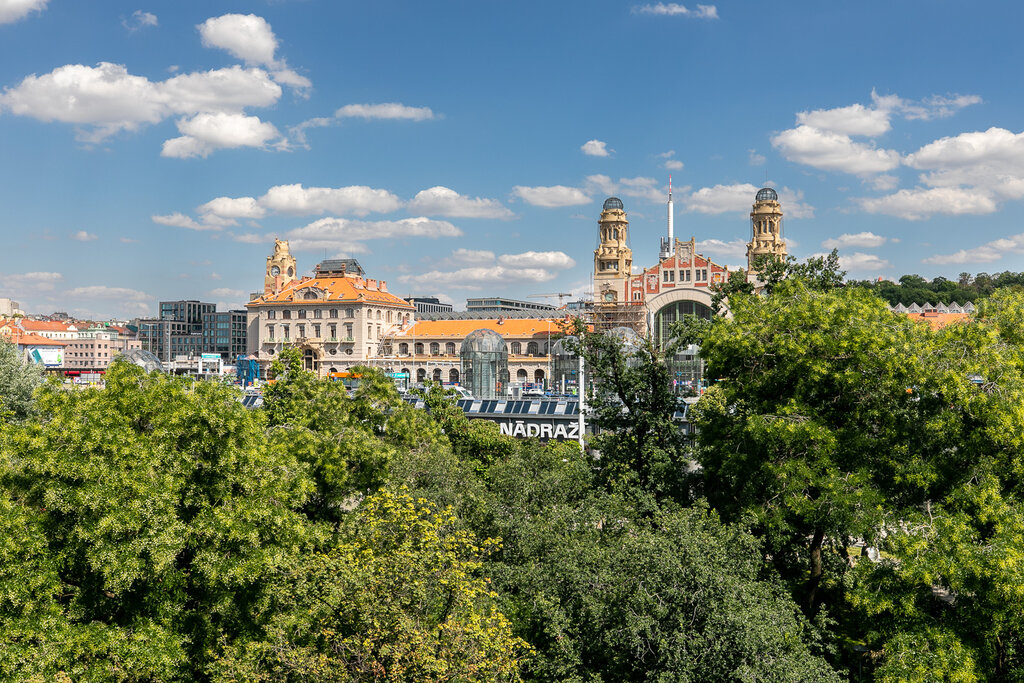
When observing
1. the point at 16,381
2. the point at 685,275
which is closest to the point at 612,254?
the point at 685,275

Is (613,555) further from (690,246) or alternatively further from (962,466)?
(690,246)

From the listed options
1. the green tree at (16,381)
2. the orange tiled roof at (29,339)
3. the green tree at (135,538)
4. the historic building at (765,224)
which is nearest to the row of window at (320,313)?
the orange tiled roof at (29,339)

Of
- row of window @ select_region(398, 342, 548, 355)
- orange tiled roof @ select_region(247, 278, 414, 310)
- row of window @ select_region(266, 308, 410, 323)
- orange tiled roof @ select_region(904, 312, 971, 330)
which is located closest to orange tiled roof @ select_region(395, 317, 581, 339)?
row of window @ select_region(398, 342, 548, 355)

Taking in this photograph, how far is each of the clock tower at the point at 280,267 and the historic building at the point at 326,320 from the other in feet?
12.4

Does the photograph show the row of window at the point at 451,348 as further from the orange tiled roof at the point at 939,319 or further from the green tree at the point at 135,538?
the green tree at the point at 135,538

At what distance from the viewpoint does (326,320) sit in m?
142

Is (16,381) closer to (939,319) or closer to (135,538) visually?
(135,538)

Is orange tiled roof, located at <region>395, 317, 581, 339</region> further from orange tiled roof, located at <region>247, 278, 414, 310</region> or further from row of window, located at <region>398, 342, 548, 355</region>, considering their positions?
orange tiled roof, located at <region>247, 278, 414, 310</region>

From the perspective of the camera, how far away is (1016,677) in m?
17.1

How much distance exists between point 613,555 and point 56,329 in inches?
8087

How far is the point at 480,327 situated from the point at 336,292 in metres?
25.6

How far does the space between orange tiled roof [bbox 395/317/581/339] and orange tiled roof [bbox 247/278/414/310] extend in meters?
6.70

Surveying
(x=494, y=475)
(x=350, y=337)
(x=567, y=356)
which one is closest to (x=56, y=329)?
(x=350, y=337)

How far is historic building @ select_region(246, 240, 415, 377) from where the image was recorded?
140 m
